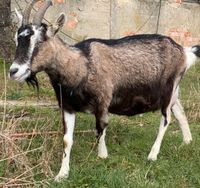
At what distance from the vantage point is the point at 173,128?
869cm

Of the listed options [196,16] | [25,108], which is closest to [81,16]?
A: [196,16]

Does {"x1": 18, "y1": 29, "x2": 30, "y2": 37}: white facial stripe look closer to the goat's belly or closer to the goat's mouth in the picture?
the goat's mouth

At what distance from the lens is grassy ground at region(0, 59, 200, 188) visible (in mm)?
5781

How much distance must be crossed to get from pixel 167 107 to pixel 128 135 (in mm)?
820

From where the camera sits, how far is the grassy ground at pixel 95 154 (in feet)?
19.0

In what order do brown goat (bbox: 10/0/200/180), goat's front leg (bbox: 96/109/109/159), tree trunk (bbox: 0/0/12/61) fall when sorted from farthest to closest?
1. tree trunk (bbox: 0/0/12/61)
2. goat's front leg (bbox: 96/109/109/159)
3. brown goat (bbox: 10/0/200/180)

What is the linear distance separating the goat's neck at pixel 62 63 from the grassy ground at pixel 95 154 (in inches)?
25.8

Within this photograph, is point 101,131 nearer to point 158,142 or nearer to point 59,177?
point 158,142

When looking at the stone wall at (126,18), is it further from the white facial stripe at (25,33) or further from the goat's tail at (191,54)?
the white facial stripe at (25,33)

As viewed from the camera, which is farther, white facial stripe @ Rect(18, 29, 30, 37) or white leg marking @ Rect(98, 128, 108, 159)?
white leg marking @ Rect(98, 128, 108, 159)

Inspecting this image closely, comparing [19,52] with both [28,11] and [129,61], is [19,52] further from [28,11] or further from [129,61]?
[129,61]

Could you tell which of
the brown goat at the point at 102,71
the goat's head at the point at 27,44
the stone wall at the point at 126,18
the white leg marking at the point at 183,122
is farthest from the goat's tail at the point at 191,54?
the stone wall at the point at 126,18

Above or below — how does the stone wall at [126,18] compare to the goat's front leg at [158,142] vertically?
below

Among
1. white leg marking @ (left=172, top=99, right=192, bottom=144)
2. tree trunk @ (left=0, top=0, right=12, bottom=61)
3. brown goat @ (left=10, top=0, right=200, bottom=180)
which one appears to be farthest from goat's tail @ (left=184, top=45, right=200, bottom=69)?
tree trunk @ (left=0, top=0, right=12, bottom=61)
